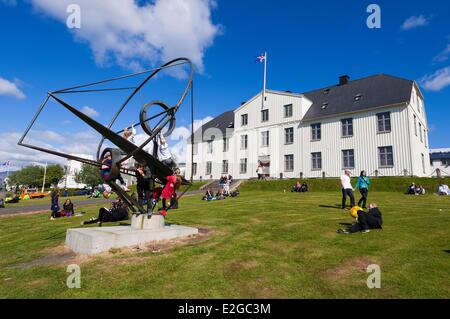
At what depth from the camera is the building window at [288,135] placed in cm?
3934

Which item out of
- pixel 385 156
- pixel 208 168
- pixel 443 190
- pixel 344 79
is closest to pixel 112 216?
pixel 443 190

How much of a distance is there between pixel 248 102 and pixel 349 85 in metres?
14.4

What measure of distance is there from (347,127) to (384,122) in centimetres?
404

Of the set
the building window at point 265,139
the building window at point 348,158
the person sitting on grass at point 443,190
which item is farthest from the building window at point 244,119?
the person sitting on grass at point 443,190

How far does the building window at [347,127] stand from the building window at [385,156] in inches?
154

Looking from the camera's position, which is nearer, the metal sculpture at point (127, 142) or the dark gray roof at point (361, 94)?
the metal sculpture at point (127, 142)

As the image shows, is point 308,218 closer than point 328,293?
No

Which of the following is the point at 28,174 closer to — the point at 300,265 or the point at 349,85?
the point at 349,85

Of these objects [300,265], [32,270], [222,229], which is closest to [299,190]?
[222,229]

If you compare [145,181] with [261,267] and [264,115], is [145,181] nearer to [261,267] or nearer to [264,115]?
[261,267]

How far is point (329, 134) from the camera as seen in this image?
35656mm

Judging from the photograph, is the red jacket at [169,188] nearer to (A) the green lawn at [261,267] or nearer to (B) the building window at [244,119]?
(A) the green lawn at [261,267]

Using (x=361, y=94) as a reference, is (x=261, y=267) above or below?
below
